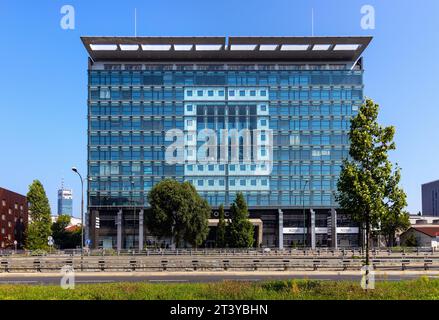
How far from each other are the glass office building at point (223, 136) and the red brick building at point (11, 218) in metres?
23.8

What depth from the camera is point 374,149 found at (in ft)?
73.6

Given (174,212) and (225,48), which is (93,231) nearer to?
(174,212)

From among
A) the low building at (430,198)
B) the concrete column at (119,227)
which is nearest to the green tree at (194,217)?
the concrete column at (119,227)

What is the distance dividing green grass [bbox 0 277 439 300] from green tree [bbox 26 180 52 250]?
225ft

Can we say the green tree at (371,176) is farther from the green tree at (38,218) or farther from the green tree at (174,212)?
the green tree at (38,218)

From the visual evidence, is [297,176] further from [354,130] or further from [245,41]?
[354,130]

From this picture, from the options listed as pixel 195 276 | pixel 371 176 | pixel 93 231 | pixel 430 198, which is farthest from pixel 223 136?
pixel 430 198

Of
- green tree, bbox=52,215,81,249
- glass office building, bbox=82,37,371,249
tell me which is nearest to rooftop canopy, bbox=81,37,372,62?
glass office building, bbox=82,37,371,249

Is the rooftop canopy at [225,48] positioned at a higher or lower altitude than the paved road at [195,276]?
higher

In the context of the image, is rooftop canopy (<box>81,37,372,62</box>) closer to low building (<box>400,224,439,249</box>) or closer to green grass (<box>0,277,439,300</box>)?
low building (<box>400,224,439,249</box>)

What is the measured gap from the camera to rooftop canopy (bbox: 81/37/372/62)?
94312mm

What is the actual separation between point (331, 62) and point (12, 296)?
94.7 m

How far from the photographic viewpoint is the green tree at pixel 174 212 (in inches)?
2729
